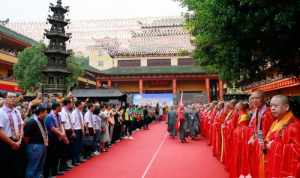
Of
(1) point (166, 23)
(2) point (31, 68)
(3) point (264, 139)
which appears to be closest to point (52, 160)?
→ (3) point (264, 139)

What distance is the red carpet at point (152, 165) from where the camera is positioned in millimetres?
8953

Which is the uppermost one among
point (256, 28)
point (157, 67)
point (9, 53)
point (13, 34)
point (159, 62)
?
point (13, 34)

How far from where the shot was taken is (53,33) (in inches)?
911

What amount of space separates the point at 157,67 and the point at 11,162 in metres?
38.9

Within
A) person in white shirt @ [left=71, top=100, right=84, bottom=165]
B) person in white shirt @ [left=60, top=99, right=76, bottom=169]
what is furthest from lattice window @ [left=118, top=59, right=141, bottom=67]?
person in white shirt @ [left=60, top=99, right=76, bottom=169]

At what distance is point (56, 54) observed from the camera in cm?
2309

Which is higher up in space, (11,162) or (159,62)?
(159,62)

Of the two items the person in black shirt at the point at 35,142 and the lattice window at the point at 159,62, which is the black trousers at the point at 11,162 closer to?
the person in black shirt at the point at 35,142

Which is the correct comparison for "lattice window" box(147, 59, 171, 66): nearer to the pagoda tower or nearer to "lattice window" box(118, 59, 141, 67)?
"lattice window" box(118, 59, 141, 67)

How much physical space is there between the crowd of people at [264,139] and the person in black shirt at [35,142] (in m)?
3.88

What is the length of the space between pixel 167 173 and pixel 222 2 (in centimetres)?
417

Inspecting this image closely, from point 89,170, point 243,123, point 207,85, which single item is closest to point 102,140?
point 89,170

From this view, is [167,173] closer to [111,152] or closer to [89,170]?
[89,170]

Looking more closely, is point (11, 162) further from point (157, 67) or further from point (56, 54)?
point (157, 67)
